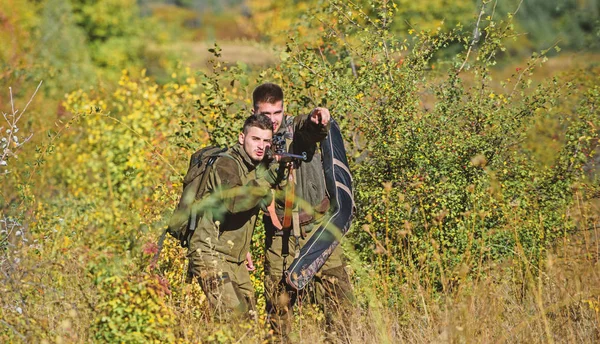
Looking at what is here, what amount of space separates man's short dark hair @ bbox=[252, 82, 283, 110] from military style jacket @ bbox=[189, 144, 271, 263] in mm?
637

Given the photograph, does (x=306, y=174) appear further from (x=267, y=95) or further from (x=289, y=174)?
(x=267, y=95)

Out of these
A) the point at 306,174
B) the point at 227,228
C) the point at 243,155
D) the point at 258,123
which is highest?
the point at 258,123

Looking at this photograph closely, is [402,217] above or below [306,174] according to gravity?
below

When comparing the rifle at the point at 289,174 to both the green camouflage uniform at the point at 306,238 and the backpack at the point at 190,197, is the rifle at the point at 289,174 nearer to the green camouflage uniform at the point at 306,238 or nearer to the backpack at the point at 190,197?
the green camouflage uniform at the point at 306,238

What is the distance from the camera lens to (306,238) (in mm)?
5973

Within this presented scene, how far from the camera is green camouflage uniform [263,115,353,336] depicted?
19.3 ft

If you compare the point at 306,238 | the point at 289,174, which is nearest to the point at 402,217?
the point at 306,238

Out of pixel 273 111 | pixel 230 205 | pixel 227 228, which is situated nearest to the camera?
pixel 230 205

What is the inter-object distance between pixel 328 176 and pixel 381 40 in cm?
179

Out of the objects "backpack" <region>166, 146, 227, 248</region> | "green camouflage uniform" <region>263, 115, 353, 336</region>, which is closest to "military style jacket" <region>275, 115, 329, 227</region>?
"green camouflage uniform" <region>263, 115, 353, 336</region>

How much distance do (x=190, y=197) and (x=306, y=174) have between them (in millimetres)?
1080

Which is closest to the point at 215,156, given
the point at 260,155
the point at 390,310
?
the point at 260,155

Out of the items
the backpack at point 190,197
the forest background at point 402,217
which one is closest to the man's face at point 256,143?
the backpack at point 190,197

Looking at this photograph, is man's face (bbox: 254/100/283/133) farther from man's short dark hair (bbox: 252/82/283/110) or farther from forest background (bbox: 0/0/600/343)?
forest background (bbox: 0/0/600/343)
